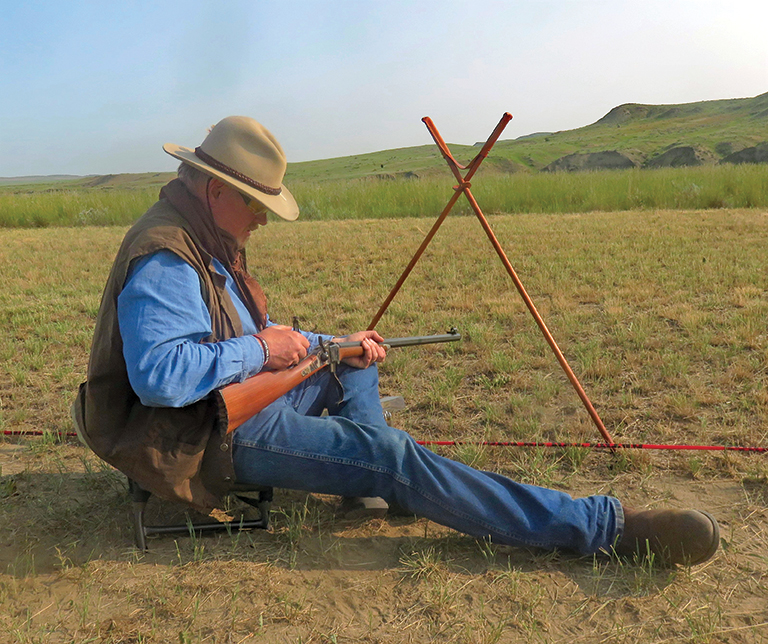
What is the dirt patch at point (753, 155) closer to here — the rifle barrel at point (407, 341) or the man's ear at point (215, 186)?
the rifle barrel at point (407, 341)

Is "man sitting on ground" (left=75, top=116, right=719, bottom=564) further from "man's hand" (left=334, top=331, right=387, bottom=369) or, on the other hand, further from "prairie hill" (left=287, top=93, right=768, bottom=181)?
"prairie hill" (left=287, top=93, right=768, bottom=181)

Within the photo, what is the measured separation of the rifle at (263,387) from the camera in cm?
239

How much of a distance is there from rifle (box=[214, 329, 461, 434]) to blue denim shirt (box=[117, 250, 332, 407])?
0.07 metres

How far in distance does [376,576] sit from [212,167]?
175 centimetres

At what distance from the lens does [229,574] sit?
2.58 m

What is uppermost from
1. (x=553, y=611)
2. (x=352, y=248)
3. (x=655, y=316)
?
(x=352, y=248)

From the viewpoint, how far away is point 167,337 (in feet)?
7.29

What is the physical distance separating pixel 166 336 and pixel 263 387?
45 cm

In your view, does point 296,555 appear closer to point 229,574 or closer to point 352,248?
point 229,574

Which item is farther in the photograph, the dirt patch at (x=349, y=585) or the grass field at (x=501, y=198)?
the grass field at (x=501, y=198)

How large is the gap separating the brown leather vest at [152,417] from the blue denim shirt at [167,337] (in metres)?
0.08

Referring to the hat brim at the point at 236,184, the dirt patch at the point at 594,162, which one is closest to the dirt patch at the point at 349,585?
the hat brim at the point at 236,184

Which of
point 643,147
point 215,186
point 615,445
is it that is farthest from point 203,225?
point 643,147

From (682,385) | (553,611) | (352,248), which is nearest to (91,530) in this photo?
(553,611)
